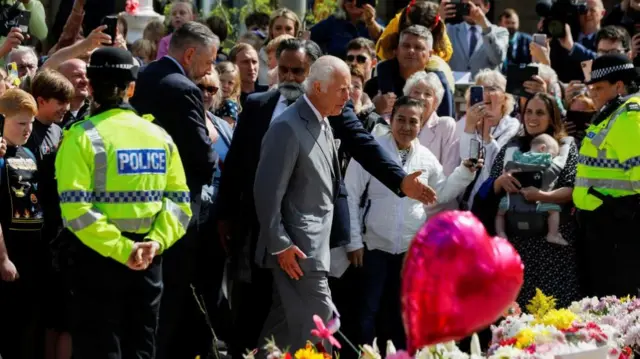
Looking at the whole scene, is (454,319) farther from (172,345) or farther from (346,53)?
(346,53)

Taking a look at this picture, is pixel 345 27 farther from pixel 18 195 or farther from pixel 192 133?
pixel 18 195

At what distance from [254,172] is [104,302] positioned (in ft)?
5.18

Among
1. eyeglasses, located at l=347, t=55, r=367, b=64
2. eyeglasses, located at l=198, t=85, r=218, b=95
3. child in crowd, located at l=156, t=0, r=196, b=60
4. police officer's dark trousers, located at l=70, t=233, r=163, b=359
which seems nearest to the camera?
police officer's dark trousers, located at l=70, t=233, r=163, b=359

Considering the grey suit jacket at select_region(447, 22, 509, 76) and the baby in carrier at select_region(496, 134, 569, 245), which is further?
the grey suit jacket at select_region(447, 22, 509, 76)

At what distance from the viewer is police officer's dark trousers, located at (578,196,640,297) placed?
852cm

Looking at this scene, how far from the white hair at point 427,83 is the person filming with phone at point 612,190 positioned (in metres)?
1.30

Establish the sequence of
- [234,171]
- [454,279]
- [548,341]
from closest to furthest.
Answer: [454,279], [548,341], [234,171]

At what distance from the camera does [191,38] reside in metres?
7.72

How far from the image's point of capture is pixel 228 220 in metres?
7.95

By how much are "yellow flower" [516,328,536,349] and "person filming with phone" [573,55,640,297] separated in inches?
141

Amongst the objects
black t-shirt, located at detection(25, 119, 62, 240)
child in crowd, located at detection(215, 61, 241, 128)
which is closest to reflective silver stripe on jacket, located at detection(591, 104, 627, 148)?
child in crowd, located at detection(215, 61, 241, 128)

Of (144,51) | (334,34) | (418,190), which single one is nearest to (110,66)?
(418,190)

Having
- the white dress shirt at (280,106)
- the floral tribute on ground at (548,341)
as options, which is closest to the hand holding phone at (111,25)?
the white dress shirt at (280,106)

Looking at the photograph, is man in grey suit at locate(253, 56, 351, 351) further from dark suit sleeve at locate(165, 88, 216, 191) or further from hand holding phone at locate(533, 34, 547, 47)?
hand holding phone at locate(533, 34, 547, 47)
